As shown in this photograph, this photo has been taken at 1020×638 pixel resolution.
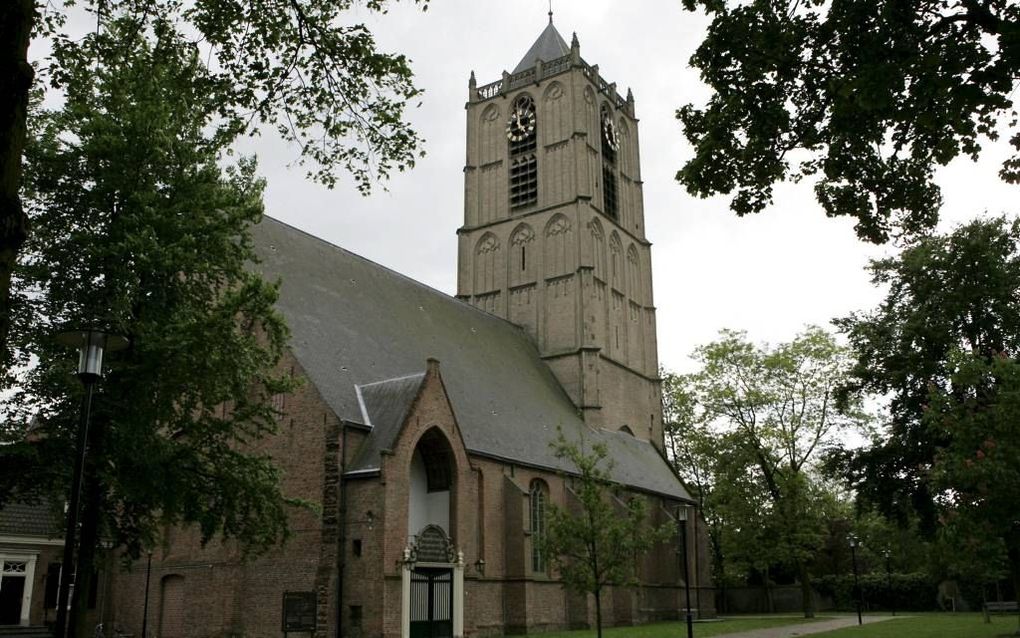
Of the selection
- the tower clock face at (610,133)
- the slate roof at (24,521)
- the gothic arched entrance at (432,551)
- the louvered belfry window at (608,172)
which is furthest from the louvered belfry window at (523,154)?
the slate roof at (24,521)

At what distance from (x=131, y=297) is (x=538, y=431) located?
1955cm

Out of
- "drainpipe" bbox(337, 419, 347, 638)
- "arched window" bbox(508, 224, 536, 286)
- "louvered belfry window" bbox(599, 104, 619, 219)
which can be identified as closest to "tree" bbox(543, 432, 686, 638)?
"drainpipe" bbox(337, 419, 347, 638)

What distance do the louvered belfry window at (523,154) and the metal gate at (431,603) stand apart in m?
25.5

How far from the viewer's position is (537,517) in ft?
100

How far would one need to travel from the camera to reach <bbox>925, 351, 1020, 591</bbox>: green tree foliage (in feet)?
65.5

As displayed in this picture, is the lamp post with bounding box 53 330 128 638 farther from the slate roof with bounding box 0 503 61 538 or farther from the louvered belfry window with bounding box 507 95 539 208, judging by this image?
the louvered belfry window with bounding box 507 95 539 208

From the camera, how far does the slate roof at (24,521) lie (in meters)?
24.5

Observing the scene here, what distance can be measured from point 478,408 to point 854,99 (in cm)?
2288

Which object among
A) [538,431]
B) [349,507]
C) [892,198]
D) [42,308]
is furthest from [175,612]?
[892,198]

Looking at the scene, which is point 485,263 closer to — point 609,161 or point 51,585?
Result: point 609,161

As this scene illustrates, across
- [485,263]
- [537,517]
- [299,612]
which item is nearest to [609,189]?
[485,263]

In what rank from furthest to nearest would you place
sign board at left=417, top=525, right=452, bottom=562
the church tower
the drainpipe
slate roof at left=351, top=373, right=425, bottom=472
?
the church tower → sign board at left=417, top=525, right=452, bottom=562 → slate roof at left=351, top=373, right=425, bottom=472 → the drainpipe

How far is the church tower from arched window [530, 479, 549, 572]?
358 inches

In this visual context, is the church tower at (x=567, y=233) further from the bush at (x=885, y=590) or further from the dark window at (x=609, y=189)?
the bush at (x=885, y=590)
